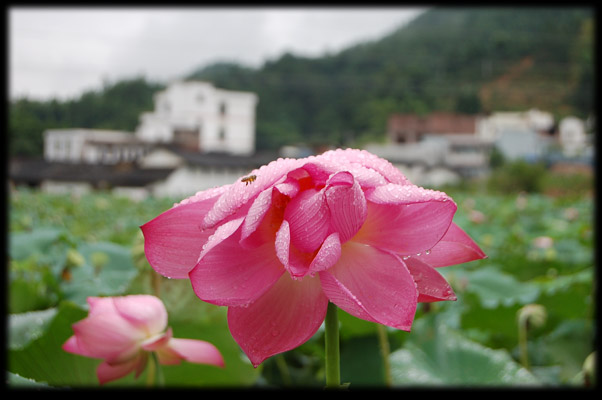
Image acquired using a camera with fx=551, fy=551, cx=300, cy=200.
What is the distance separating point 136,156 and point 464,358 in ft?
31.9

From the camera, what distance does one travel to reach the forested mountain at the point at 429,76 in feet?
53.0

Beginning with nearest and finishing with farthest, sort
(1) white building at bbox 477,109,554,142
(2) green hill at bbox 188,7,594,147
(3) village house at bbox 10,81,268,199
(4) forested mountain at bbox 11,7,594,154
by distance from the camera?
(3) village house at bbox 10,81,268,199
(4) forested mountain at bbox 11,7,594,154
(2) green hill at bbox 188,7,594,147
(1) white building at bbox 477,109,554,142

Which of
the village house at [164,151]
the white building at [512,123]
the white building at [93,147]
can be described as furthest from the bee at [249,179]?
the white building at [512,123]

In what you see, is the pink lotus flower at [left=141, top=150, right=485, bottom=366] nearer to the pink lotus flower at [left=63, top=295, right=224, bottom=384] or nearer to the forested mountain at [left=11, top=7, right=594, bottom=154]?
the pink lotus flower at [left=63, top=295, right=224, bottom=384]

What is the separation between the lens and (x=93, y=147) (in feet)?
25.7

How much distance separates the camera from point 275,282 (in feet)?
0.56

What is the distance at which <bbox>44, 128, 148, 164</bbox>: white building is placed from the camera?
6.75m

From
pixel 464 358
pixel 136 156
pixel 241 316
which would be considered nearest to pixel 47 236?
pixel 464 358

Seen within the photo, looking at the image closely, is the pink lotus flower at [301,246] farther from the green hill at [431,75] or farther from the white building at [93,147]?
the green hill at [431,75]

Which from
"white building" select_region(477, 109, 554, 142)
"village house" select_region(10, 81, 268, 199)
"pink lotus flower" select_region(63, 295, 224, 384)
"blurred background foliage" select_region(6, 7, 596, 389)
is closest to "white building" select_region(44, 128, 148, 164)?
"village house" select_region(10, 81, 268, 199)

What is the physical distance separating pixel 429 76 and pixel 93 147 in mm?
15008

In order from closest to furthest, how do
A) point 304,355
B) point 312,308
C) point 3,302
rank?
point 312,308 → point 3,302 → point 304,355

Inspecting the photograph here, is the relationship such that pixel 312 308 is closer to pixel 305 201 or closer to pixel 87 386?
pixel 305 201

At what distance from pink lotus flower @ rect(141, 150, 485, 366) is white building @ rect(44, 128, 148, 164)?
6471 millimetres
